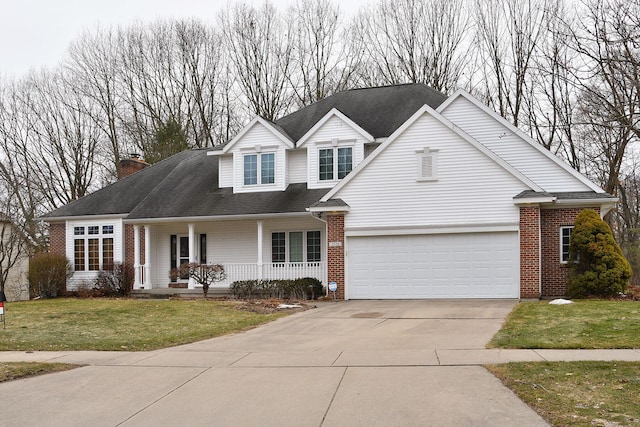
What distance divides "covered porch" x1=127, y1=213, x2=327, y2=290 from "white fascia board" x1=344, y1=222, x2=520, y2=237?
2.22m

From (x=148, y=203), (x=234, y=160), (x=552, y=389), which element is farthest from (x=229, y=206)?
(x=552, y=389)

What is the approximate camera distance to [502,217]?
1909cm

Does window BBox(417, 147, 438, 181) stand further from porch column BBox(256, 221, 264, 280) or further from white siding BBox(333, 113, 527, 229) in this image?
porch column BBox(256, 221, 264, 280)

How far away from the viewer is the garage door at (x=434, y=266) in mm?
19172

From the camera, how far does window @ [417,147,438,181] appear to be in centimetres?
1980

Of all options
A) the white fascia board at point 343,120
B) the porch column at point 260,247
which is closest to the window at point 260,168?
the white fascia board at point 343,120

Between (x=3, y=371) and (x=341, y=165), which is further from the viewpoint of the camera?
(x=341, y=165)

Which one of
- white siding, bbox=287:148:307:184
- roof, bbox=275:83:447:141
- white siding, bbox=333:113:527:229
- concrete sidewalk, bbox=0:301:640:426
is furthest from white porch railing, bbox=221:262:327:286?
concrete sidewalk, bbox=0:301:640:426

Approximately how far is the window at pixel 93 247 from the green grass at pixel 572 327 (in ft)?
56.0

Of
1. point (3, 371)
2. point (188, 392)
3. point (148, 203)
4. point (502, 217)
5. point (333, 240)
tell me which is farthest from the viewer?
point (148, 203)

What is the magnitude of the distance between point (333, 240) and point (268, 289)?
2.93 m

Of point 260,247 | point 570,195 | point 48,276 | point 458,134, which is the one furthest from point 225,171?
point 570,195

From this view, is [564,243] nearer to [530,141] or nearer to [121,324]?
[530,141]

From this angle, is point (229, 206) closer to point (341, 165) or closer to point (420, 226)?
point (341, 165)
